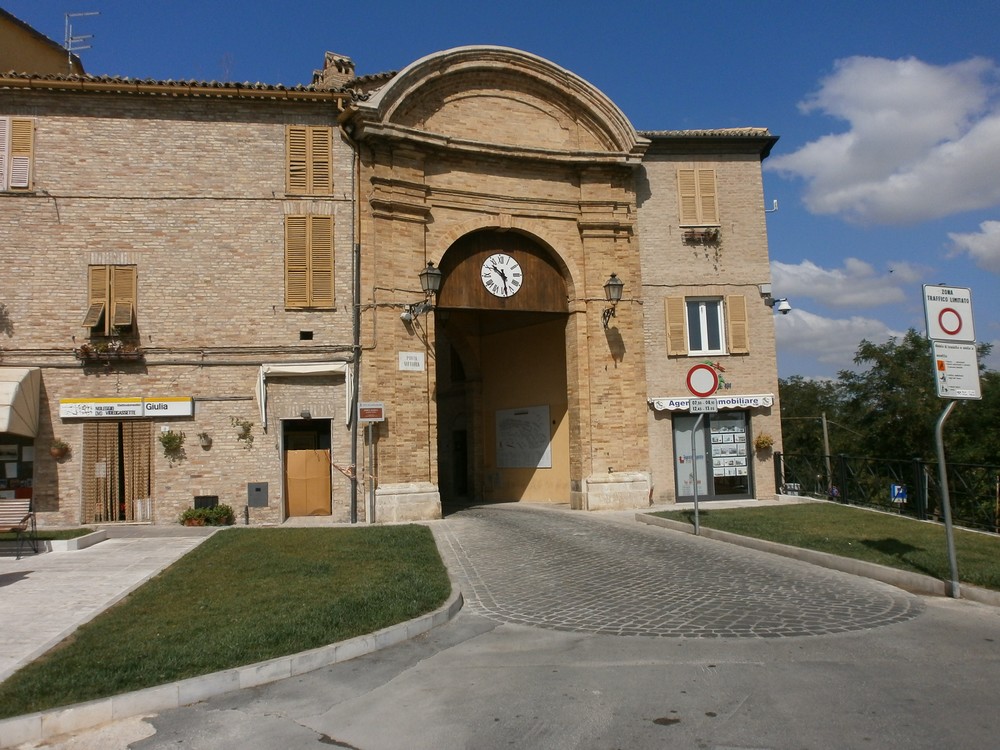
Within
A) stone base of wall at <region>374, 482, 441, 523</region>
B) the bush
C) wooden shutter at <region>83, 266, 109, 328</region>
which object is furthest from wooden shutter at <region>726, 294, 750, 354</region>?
wooden shutter at <region>83, 266, 109, 328</region>

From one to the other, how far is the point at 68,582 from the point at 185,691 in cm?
548

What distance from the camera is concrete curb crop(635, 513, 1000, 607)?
837 centimetres

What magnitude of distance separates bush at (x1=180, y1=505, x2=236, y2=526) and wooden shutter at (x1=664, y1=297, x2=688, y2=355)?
1060cm

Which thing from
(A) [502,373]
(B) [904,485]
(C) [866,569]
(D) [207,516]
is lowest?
(C) [866,569]

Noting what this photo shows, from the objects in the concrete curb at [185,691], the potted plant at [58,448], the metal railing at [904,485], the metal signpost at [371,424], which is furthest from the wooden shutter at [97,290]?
the metal railing at [904,485]

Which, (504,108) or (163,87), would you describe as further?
(504,108)

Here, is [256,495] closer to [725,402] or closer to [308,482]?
[308,482]

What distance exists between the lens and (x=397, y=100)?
17.2 meters

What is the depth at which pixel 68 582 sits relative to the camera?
10141 mm

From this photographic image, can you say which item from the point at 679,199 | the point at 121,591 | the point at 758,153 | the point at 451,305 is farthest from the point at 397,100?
the point at 121,591

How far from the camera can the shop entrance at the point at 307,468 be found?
16.6 m

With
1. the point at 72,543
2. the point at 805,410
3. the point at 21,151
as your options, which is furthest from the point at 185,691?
the point at 805,410

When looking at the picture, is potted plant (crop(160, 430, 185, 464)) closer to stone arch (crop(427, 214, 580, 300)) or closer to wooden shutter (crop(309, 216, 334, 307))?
wooden shutter (crop(309, 216, 334, 307))

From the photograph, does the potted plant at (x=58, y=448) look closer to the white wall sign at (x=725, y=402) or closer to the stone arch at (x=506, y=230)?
the stone arch at (x=506, y=230)
